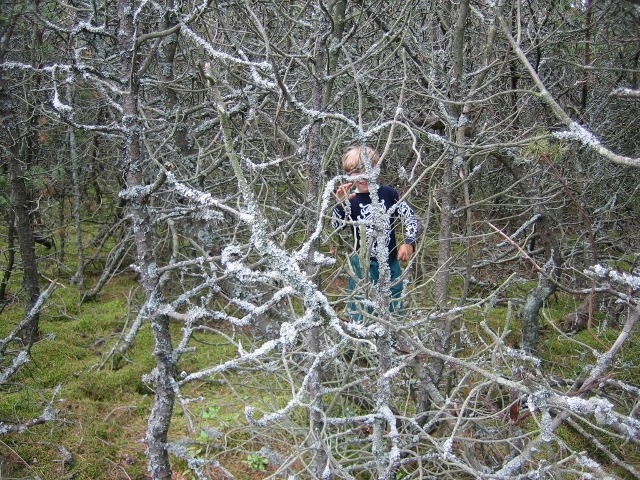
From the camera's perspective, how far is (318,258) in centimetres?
182

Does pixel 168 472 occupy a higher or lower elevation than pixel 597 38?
lower

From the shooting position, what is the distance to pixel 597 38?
533cm

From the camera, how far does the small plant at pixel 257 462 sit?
3.57 m

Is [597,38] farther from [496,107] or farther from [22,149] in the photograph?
[22,149]

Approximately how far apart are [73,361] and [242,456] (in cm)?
194

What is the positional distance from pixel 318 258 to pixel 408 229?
145 centimetres

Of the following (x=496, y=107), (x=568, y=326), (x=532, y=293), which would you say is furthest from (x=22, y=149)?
(x=568, y=326)

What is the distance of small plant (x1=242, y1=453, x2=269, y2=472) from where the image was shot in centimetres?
357

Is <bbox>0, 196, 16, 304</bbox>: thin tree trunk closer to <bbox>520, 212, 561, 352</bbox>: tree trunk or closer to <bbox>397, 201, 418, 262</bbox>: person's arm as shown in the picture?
<bbox>397, 201, 418, 262</bbox>: person's arm

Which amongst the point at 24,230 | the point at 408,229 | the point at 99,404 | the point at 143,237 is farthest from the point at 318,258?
the point at 24,230

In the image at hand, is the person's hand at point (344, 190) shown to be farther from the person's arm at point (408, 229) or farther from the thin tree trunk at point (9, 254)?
the thin tree trunk at point (9, 254)

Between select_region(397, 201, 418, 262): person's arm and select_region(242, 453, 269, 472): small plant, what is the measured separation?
1.58m

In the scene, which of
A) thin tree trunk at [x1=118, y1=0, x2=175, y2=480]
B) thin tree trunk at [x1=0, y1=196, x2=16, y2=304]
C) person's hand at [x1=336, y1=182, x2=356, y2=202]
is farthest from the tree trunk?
thin tree trunk at [x1=0, y1=196, x2=16, y2=304]

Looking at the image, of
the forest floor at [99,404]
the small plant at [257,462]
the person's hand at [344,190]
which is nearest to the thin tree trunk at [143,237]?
the forest floor at [99,404]
